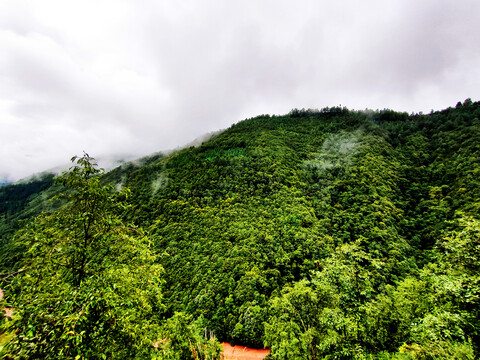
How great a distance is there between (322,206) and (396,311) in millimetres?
44205

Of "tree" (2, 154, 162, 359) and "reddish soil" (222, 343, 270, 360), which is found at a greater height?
"tree" (2, 154, 162, 359)

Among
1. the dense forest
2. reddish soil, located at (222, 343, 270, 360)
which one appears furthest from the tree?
reddish soil, located at (222, 343, 270, 360)

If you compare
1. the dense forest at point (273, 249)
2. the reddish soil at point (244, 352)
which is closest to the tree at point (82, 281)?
the dense forest at point (273, 249)

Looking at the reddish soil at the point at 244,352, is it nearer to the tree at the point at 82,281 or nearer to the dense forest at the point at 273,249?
the dense forest at the point at 273,249

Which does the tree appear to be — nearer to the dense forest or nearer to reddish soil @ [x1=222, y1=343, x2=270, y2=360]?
the dense forest

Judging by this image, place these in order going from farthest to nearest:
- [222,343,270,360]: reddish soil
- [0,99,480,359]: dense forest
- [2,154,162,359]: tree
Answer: [222,343,270,360]: reddish soil
[0,99,480,359]: dense forest
[2,154,162,359]: tree

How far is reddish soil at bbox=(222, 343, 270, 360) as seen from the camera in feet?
102

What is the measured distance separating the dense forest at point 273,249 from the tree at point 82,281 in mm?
42

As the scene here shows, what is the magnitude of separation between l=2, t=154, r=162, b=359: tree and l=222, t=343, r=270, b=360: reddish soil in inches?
1380

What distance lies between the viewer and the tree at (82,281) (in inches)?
145

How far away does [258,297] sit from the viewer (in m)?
35.7

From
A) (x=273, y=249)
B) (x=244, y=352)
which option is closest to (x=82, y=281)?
(x=244, y=352)

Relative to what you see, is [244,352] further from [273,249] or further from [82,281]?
[82,281]

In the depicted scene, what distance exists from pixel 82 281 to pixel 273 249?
1767 inches
